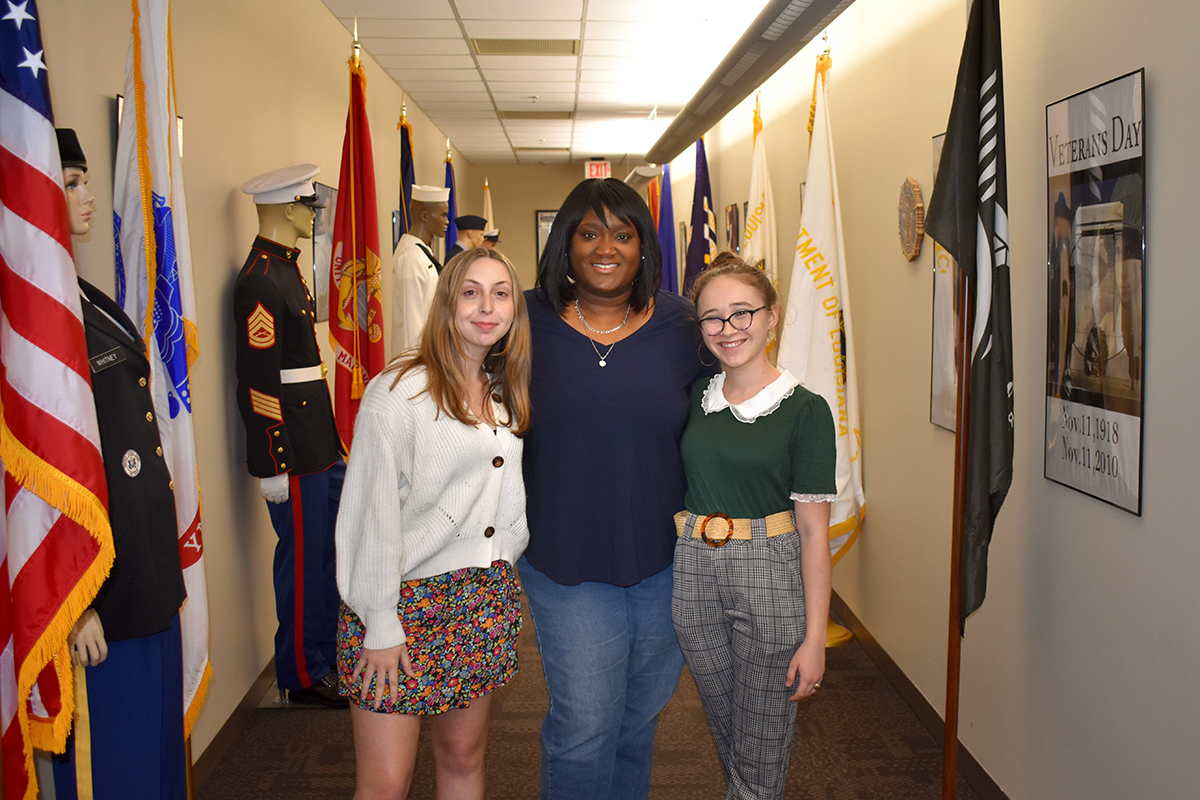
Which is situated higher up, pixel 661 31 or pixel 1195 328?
pixel 661 31

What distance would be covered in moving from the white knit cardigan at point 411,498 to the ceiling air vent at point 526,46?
13.9 feet

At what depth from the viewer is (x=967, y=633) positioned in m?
2.58

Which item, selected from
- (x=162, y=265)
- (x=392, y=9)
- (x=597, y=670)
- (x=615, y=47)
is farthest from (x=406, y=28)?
(x=597, y=670)

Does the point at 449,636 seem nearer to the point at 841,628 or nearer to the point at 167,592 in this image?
the point at 167,592

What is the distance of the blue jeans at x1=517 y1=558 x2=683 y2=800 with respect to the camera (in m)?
1.72

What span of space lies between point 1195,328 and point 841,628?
2486 millimetres

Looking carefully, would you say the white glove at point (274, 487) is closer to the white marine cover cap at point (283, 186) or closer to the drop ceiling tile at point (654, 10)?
the white marine cover cap at point (283, 186)

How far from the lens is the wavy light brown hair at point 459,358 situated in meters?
1.62

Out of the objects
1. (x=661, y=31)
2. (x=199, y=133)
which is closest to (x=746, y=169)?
(x=661, y=31)

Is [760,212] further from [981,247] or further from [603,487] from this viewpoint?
[603,487]

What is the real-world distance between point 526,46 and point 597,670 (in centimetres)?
469

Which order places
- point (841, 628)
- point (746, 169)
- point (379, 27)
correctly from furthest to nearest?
point (746, 169), point (379, 27), point (841, 628)

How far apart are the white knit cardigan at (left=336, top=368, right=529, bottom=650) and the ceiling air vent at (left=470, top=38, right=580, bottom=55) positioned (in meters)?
4.25

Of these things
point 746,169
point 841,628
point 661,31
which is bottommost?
point 841,628
